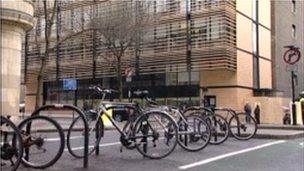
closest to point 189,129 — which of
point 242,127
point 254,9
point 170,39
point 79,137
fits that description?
point 79,137

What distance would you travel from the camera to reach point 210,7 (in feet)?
149

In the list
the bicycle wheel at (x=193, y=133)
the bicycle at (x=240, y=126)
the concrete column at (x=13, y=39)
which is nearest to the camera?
the bicycle wheel at (x=193, y=133)

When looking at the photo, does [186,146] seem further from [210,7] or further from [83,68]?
[83,68]

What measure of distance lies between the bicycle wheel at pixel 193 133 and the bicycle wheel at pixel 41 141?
3189mm

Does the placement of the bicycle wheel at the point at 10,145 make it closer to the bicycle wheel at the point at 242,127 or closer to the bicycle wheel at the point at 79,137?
the bicycle wheel at the point at 79,137

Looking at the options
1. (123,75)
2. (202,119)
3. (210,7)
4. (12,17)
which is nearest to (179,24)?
(210,7)

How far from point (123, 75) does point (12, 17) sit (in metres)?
29.1

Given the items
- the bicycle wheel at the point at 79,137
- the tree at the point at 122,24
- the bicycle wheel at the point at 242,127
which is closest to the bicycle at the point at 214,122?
the bicycle wheel at the point at 242,127

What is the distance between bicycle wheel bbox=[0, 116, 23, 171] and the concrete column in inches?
509

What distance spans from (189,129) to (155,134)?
1.58 metres

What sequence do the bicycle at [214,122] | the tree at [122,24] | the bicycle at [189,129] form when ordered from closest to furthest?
the bicycle at [189,129]
the bicycle at [214,122]
the tree at [122,24]

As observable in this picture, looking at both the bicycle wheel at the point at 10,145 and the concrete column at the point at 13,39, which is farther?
the concrete column at the point at 13,39

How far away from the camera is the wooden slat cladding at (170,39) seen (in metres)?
44.7

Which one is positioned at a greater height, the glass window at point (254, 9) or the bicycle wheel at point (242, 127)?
the glass window at point (254, 9)
